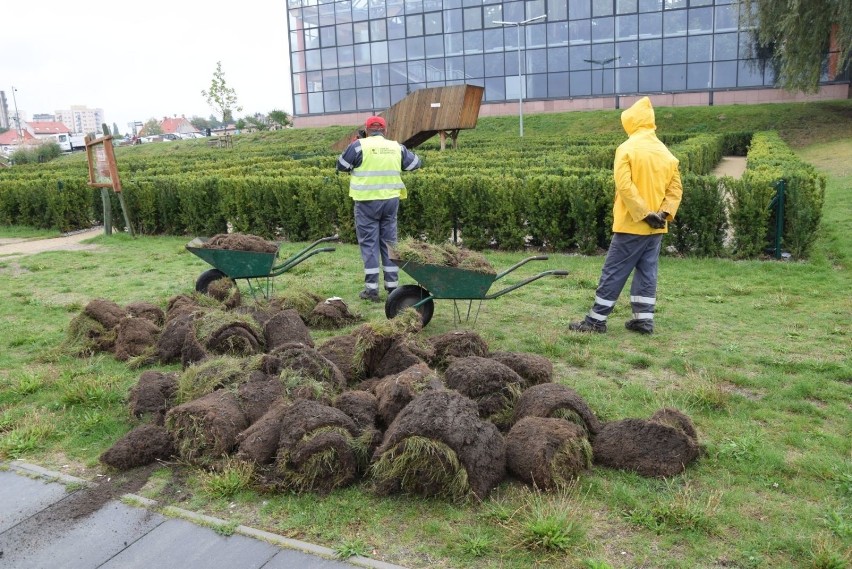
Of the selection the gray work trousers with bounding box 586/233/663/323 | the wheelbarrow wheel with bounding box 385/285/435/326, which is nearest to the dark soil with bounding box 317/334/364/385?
the wheelbarrow wheel with bounding box 385/285/435/326

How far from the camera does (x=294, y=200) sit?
39.5 feet

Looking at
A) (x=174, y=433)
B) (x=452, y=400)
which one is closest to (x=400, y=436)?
(x=452, y=400)

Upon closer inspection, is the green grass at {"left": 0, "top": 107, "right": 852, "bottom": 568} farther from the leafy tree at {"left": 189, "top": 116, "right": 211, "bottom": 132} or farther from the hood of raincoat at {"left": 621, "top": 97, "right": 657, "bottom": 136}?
the leafy tree at {"left": 189, "top": 116, "right": 211, "bottom": 132}

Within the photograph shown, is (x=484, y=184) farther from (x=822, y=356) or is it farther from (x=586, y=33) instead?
(x=586, y=33)

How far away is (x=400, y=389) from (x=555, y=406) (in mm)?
873

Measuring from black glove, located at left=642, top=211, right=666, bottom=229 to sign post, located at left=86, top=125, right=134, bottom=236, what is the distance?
948 cm

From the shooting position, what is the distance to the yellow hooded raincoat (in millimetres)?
5969

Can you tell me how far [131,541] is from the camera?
10.8 feet

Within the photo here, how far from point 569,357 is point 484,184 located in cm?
529

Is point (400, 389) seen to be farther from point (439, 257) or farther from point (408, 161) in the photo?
point (408, 161)

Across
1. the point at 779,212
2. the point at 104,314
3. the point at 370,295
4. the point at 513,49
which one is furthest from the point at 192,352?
the point at 513,49

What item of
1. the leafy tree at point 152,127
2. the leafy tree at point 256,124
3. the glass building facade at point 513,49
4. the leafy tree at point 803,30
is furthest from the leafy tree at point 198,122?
the leafy tree at point 803,30

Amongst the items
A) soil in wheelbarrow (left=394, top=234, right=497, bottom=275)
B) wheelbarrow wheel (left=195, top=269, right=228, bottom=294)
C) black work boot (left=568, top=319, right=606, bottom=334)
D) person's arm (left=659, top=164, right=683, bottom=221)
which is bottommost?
black work boot (left=568, top=319, right=606, bottom=334)

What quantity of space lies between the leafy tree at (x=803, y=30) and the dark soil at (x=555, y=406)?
25395 mm
